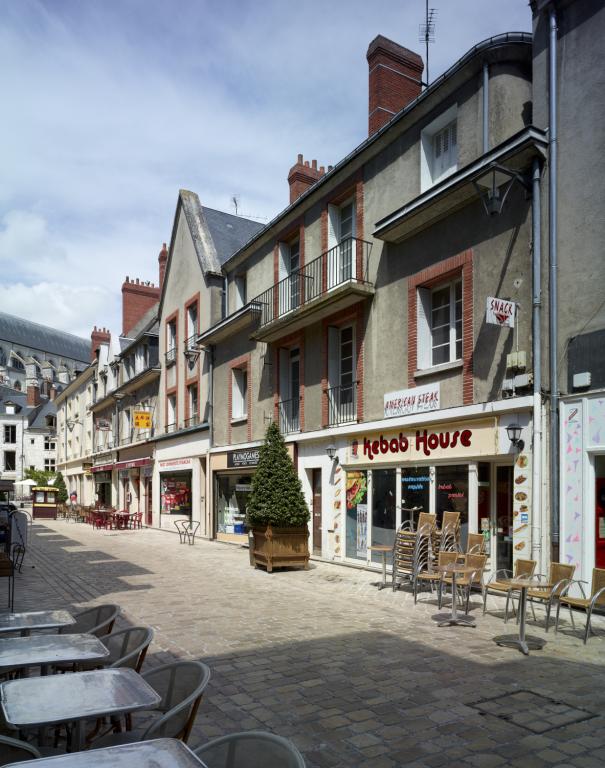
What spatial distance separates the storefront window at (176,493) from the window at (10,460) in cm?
5229

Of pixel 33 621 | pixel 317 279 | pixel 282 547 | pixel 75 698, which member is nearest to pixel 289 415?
pixel 317 279

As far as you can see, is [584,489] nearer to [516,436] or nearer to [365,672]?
[516,436]

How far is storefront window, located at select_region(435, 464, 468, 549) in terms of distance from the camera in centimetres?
1069

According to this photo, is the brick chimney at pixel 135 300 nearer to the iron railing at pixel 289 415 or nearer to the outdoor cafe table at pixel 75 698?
the iron railing at pixel 289 415

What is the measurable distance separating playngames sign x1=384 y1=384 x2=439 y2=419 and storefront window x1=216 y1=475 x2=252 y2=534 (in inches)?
293

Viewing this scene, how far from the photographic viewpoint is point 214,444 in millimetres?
21344

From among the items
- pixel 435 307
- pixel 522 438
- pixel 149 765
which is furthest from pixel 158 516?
pixel 149 765

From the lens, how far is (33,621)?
16.5 feet

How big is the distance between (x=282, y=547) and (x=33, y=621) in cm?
816

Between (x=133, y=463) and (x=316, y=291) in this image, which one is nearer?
(x=316, y=291)

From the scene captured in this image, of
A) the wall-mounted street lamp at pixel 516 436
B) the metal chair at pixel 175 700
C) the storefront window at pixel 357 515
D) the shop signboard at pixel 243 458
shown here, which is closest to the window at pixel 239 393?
the shop signboard at pixel 243 458

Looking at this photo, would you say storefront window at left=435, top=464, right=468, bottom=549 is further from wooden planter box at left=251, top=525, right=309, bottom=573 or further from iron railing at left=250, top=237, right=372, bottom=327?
iron railing at left=250, top=237, right=372, bottom=327

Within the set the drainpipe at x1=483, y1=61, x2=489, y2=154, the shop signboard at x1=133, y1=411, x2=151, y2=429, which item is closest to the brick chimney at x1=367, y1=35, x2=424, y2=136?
the drainpipe at x1=483, y1=61, x2=489, y2=154

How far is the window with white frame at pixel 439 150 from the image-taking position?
38.5 ft
